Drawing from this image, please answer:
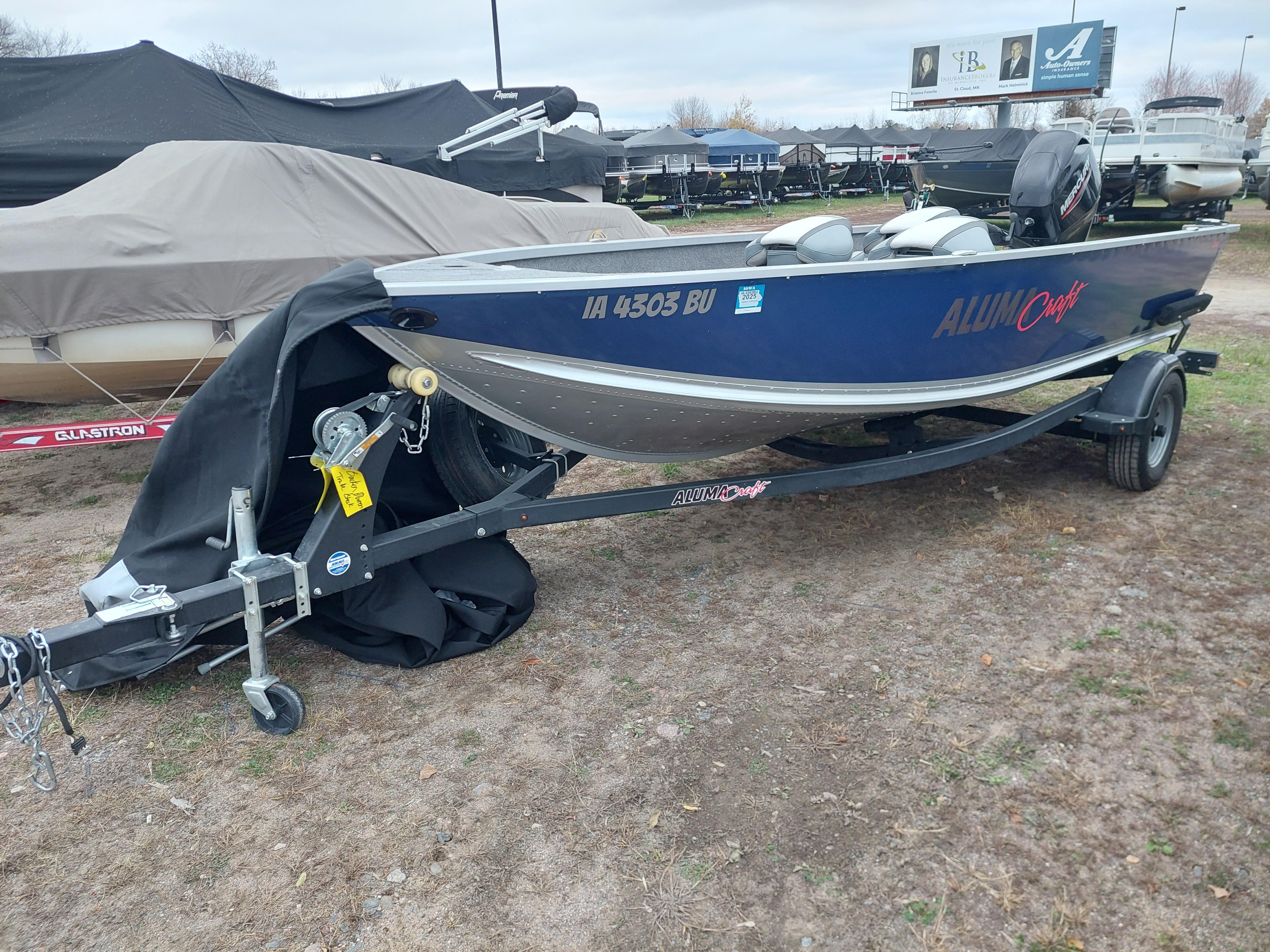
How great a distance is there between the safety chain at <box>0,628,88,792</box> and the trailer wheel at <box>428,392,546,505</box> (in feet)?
4.88

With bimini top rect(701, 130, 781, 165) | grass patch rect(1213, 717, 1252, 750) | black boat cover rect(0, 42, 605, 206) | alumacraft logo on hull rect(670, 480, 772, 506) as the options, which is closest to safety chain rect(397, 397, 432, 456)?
alumacraft logo on hull rect(670, 480, 772, 506)

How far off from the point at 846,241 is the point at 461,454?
203 cm

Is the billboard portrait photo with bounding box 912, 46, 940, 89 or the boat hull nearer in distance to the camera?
the boat hull

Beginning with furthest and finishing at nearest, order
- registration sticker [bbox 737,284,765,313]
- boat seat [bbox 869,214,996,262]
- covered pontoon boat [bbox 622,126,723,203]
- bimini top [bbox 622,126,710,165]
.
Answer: bimini top [bbox 622,126,710,165] → covered pontoon boat [bbox 622,126,723,203] → boat seat [bbox 869,214,996,262] → registration sticker [bbox 737,284,765,313]

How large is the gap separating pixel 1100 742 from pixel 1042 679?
36 centimetres

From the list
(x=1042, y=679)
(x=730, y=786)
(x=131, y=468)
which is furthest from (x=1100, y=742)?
(x=131, y=468)

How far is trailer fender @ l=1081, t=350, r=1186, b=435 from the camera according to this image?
4.39 metres

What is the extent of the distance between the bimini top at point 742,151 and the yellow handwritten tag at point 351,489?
2519 centimetres

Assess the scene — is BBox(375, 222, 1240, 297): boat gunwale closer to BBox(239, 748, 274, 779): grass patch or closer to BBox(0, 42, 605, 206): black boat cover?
BBox(239, 748, 274, 779): grass patch

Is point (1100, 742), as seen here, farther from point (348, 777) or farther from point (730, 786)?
point (348, 777)

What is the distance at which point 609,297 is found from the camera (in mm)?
2922

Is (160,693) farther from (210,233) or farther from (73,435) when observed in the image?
(210,233)

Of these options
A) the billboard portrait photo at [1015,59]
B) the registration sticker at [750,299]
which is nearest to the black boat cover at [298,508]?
the registration sticker at [750,299]

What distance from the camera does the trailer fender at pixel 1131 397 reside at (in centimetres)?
439
